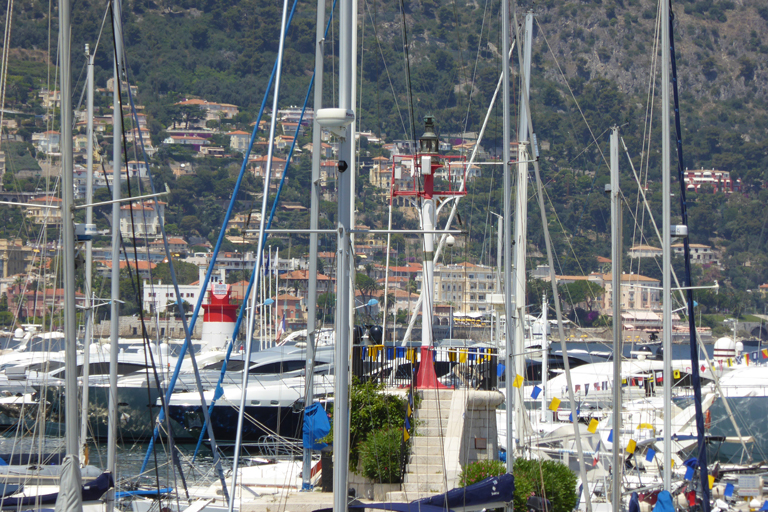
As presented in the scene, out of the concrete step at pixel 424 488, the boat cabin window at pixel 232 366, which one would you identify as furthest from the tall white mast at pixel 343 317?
the boat cabin window at pixel 232 366

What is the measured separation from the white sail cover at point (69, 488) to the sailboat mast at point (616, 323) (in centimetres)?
561

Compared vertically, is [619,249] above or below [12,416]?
above

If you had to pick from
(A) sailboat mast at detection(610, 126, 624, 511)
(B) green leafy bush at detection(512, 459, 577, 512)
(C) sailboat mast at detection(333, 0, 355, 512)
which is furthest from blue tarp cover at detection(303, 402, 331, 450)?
(C) sailboat mast at detection(333, 0, 355, 512)

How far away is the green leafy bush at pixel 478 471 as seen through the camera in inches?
490

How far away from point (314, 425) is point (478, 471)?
2.14 m

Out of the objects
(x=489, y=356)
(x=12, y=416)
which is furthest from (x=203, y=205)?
(x=489, y=356)

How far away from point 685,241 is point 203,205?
147 metres

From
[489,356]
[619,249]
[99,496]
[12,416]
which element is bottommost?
[12,416]

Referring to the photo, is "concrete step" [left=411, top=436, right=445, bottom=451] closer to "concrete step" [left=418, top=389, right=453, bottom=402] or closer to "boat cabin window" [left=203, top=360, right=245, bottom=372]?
"concrete step" [left=418, top=389, right=453, bottom=402]

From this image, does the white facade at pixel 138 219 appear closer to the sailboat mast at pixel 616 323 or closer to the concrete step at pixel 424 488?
the concrete step at pixel 424 488

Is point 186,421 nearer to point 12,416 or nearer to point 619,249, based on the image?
point 12,416

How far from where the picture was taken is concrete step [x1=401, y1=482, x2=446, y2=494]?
12586mm

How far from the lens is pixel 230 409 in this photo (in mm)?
30141

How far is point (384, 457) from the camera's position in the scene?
12586 mm
